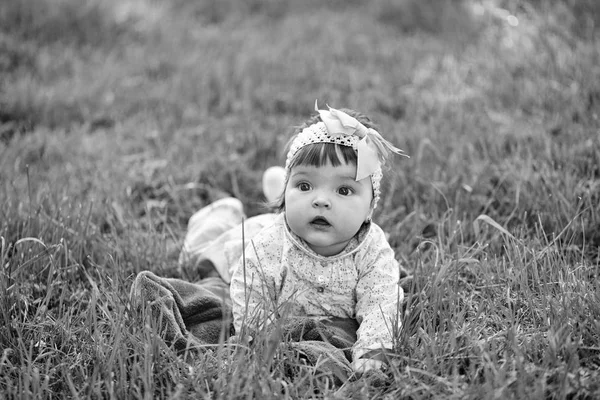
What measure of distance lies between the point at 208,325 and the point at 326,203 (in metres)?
0.72

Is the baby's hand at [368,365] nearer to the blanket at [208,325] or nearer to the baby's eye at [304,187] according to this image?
the blanket at [208,325]

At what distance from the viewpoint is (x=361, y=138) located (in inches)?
99.0

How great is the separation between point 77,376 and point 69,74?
400 centimetres

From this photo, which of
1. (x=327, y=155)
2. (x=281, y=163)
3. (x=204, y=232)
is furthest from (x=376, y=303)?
(x=281, y=163)

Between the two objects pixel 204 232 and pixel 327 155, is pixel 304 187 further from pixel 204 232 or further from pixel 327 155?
pixel 204 232

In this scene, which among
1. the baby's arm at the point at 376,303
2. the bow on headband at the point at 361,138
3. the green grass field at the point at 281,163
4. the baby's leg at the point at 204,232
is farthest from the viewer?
the baby's leg at the point at 204,232

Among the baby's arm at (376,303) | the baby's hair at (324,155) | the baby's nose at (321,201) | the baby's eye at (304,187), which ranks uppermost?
the baby's hair at (324,155)

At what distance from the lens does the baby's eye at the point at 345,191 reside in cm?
249

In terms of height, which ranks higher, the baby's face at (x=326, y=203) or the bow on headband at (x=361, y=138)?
the bow on headband at (x=361, y=138)

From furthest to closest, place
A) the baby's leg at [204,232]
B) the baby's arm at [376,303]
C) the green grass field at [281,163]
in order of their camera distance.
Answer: the baby's leg at [204,232]
the baby's arm at [376,303]
the green grass field at [281,163]

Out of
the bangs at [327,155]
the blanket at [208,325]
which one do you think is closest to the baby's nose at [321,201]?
the bangs at [327,155]

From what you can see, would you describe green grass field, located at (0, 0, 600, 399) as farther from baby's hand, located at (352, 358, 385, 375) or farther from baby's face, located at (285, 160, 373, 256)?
baby's face, located at (285, 160, 373, 256)

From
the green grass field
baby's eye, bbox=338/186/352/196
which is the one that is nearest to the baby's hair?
baby's eye, bbox=338/186/352/196

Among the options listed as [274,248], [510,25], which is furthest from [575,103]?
[274,248]
